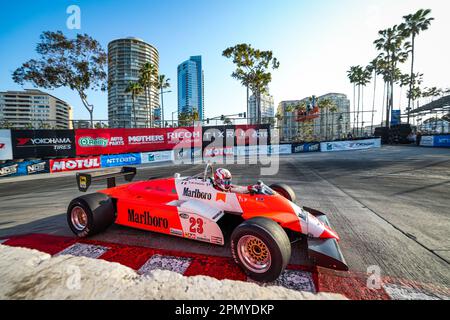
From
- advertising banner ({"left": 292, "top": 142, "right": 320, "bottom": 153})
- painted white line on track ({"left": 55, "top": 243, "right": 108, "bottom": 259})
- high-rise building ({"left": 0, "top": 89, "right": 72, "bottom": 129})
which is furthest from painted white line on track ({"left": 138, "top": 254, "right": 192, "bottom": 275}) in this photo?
high-rise building ({"left": 0, "top": 89, "right": 72, "bottom": 129})

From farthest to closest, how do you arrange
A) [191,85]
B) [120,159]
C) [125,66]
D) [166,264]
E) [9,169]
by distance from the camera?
1. [191,85]
2. [125,66]
3. [120,159]
4. [9,169]
5. [166,264]

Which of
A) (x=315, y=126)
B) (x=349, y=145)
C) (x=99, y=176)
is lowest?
(x=99, y=176)

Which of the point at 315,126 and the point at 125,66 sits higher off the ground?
the point at 125,66

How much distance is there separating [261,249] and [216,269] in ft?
2.24

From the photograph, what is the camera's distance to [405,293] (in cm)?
248

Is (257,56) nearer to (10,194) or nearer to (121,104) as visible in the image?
(10,194)

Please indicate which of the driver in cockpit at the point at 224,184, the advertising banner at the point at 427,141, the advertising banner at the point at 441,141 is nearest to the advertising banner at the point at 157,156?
the driver in cockpit at the point at 224,184

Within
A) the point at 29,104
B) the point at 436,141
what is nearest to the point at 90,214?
the point at 436,141

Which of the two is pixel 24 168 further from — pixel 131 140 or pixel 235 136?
pixel 235 136

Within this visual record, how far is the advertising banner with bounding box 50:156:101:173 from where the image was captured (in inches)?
590

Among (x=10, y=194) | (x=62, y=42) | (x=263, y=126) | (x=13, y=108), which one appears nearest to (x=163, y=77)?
(x=62, y=42)

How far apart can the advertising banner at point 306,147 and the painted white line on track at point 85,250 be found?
74.1 ft

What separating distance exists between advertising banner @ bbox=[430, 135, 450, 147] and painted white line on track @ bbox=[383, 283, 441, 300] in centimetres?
2652

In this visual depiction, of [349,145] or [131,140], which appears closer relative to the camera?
[131,140]
